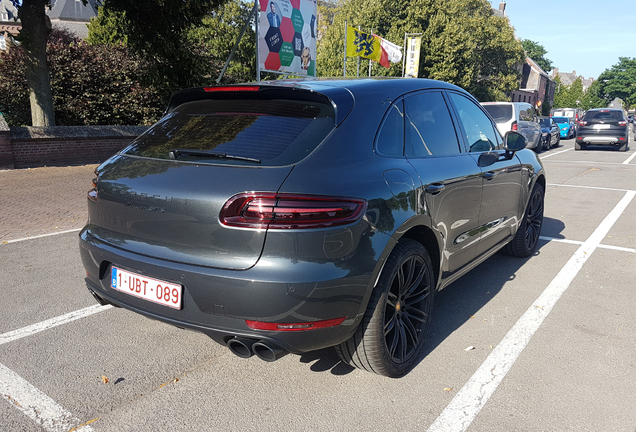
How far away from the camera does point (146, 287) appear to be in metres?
2.63

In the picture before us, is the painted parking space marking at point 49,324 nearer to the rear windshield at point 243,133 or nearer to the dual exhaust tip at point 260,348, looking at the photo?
the rear windshield at point 243,133

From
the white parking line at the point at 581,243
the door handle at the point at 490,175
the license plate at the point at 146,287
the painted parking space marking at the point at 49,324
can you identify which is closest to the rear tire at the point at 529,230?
the white parking line at the point at 581,243

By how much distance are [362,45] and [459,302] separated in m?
19.4

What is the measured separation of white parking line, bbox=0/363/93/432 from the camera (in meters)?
2.51

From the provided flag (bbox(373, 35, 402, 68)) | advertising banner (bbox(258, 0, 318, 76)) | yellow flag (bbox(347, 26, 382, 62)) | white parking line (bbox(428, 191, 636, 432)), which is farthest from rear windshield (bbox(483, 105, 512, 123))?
white parking line (bbox(428, 191, 636, 432))

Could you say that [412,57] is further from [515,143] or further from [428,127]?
[428,127]

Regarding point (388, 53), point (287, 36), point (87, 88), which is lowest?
point (87, 88)

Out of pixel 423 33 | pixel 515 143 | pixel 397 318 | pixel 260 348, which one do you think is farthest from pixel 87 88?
pixel 423 33

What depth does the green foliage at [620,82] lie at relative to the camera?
115 metres

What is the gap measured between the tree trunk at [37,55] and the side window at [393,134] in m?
11.5

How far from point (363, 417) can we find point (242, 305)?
92 cm

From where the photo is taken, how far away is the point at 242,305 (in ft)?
7.75

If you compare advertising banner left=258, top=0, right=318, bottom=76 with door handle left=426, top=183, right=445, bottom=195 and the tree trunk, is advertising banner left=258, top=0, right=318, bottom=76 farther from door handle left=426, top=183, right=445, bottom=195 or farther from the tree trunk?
door handle left=426, top=183, right=445, bottom=195

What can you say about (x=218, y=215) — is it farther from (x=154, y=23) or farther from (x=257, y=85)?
(x=154, y=23)
